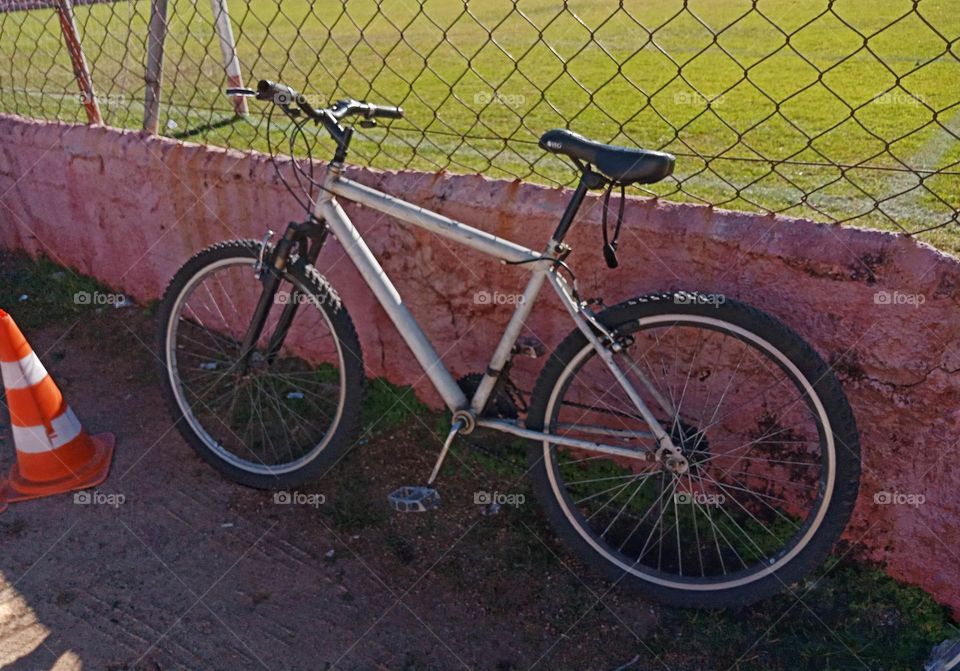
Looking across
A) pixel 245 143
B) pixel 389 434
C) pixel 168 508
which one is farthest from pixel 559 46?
pixel 168 508

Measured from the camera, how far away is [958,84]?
17.1 feet

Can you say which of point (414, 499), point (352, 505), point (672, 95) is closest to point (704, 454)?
point (414, 499)

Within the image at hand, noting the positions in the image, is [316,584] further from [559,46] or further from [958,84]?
[559,46]

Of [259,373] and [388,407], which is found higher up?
[259,373]

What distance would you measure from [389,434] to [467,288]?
71cm

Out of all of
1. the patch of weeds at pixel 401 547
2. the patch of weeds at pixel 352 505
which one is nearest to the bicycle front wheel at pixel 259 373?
the patch of weeds at pixel 352 505

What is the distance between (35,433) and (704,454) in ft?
8.04

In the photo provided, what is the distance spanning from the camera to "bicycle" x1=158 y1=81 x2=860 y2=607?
2416 mm

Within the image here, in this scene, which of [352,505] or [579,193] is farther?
[352,505]

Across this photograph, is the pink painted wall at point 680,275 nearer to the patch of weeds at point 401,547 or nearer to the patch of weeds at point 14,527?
the patch of weeds at point 401,547

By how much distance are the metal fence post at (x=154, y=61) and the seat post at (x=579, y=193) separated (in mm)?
2476

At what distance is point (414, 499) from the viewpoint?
3039 mm

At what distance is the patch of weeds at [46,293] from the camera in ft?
14.2

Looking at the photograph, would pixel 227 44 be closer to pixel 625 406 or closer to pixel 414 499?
pixel 414 499
